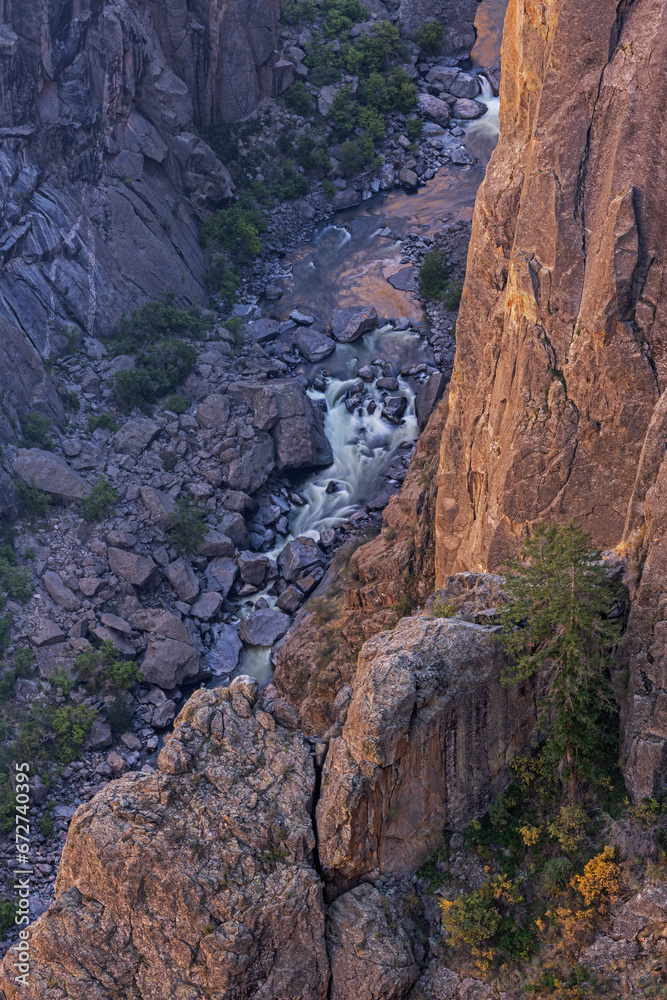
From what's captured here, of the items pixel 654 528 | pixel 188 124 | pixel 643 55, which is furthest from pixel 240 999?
pixel 188 124

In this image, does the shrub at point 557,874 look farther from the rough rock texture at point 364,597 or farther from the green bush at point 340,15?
the green bush at point 340,15

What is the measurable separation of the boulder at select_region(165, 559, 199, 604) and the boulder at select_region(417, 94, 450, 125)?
39.1 metres

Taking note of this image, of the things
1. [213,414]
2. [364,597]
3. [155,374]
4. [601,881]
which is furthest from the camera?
[155,374]

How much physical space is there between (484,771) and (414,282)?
3935 cm

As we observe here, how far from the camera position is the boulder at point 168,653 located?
38.2 metres

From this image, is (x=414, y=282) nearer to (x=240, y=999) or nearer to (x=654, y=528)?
(x=654, y=528)

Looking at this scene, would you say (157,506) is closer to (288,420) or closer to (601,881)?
(288,420)

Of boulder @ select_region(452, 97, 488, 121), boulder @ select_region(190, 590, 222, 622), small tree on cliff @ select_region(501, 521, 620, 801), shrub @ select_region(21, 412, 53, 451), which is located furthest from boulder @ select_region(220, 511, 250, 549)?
boulder @ select_region(452, 97, 488, 121)

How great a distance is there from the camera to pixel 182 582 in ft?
134

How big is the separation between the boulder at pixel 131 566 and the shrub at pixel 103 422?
23.7 feet

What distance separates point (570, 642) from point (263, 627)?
2344 cm

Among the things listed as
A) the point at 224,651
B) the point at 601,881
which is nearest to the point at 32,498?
the point at 224,651

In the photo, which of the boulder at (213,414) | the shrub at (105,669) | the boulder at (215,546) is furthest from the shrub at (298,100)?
the shrub at (105,669)

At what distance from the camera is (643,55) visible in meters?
20.3
